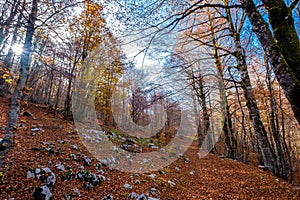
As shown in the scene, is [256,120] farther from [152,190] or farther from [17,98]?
[17,98]

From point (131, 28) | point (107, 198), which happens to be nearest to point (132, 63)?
point (131, 28)

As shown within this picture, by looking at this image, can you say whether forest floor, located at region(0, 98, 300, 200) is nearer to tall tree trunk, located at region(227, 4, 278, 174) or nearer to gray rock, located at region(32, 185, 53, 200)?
gray rock, located at region(32, 185, 53, 200)

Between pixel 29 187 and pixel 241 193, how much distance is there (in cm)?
436

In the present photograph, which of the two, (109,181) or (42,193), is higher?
(42,193)

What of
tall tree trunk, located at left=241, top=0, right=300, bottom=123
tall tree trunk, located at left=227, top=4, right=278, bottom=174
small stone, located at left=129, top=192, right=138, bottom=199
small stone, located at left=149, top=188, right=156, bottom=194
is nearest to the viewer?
tall tree trunk, located at left=241, top=0, right=300, bottom=123

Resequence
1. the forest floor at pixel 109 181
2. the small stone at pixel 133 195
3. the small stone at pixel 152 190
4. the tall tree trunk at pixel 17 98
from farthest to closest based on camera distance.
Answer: the small stone at pixel 152 190 < the small stone at pixel 133 195 < the forest floor at pixel 109 181 < the tall tree trunk at pixel 17 98

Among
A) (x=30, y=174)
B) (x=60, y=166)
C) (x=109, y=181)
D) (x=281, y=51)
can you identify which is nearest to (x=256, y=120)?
(x=281, y=51)

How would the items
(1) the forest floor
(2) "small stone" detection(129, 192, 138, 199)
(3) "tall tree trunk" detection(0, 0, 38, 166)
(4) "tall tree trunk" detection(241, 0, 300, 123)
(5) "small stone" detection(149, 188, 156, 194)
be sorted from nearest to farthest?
1. (4) "tall tree trunk" detection(241, 0, 300, 123)
2. (3) "tall tree trunk" detection(0, 0, 38, 166)
3. (1) the forest floor
4. (2) "small stone" detection(129, 192, 138, 199)
5. (5) "small stone" detection(149, 188, 156, 194)

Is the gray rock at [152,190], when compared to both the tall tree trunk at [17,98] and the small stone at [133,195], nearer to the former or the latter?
the small stone at [133,195]

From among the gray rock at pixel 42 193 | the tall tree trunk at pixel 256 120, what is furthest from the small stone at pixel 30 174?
the tall tree trunk at pixel 256 120

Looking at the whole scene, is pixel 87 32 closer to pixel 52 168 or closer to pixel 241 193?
pixel 52 168

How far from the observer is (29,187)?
101 inches

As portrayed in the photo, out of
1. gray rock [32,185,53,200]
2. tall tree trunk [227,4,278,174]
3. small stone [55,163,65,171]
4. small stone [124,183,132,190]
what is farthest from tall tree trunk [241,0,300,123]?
small stone [55,163,65,171]

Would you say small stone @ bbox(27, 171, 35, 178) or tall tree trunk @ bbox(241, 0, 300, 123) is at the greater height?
tall tree trunk @ bbox(241, 0, 300, 123)
